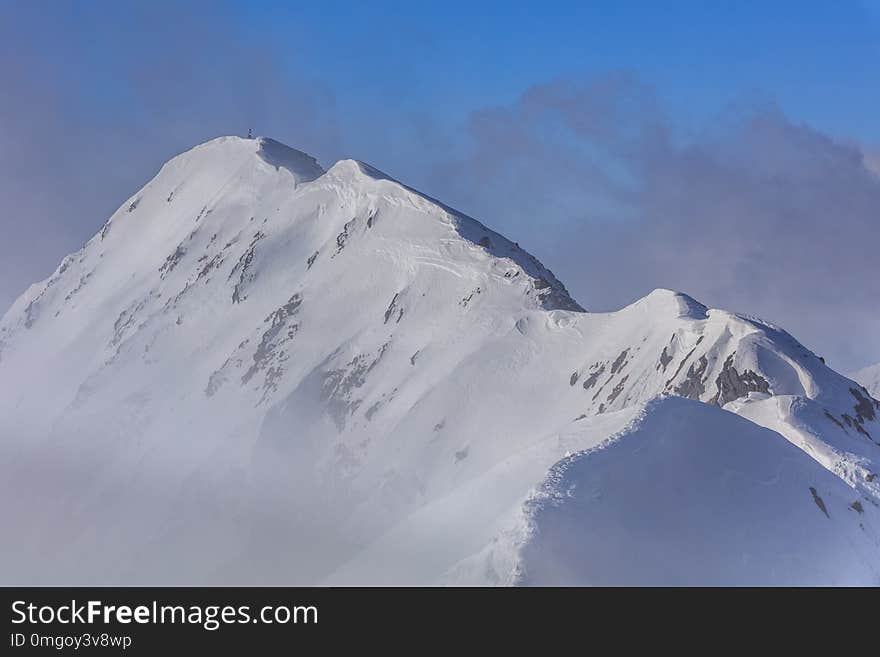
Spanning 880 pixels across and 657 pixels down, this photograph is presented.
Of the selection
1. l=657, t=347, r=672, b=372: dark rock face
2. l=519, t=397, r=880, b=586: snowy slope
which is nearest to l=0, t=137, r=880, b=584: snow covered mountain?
l=519, t=397, r=880, b=586: snowy slope

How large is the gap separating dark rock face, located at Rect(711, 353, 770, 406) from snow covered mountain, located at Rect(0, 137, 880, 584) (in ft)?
0.69

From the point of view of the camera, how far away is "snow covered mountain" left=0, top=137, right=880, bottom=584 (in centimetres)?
4153

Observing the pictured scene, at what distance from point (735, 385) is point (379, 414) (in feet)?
120

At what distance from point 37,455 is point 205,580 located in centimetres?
5560

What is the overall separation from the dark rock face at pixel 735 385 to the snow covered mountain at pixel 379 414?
0.69ft

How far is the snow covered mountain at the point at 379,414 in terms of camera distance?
136 ft

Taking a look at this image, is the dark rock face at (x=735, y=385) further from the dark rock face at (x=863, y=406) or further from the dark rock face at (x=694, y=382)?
the dark rock face at (x=863, y=406)

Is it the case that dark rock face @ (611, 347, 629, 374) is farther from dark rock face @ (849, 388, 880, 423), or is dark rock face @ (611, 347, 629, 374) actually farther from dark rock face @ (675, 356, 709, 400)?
dark rock face @ (849, 388, 880, 423)

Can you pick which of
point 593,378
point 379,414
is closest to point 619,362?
point 593,378

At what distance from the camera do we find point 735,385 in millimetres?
78188

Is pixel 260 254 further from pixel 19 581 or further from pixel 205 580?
pixel 205 580

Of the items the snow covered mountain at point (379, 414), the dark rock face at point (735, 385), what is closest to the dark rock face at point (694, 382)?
the snow covered mountain at point (379, 414)
